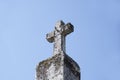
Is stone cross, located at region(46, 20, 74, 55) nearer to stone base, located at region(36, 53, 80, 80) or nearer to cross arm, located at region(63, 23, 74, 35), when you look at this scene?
cross arm, located at region(63, 23, 74, 35)

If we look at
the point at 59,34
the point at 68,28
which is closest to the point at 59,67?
the point at 59,34

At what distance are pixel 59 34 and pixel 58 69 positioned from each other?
130 centimetres

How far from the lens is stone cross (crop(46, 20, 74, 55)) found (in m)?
10.6

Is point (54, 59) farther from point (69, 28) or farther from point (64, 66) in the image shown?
point (69, 28)

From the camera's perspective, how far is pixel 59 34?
1098 cm

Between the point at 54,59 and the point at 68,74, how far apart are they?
1.78 ft

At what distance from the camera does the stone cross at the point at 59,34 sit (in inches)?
418

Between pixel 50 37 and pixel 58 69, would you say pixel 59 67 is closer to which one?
pixel 58 69

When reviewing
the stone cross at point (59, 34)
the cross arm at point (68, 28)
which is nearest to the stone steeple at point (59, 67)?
the stone cross at point (59, 34)

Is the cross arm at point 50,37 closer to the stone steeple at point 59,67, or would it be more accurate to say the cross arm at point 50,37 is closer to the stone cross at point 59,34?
the stone cross at point 59,34

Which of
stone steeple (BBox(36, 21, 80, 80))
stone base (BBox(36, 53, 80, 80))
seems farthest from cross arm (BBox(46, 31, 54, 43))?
stone base (BBox(36, 53, 80, 80))

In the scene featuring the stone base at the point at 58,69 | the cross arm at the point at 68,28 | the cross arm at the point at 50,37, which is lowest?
the stone base at the point at 58,69

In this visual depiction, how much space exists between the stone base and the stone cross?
39 cm

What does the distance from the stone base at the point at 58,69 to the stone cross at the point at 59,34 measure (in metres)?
0.39
